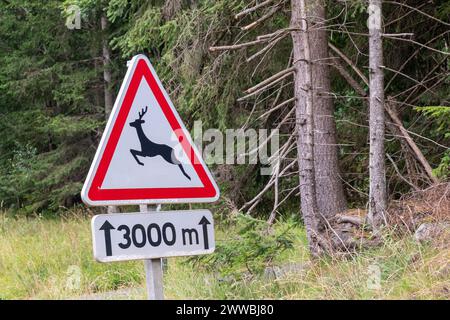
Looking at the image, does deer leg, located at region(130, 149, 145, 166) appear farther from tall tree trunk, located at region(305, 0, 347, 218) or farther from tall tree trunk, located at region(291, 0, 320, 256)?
tall tree trunk, located at region(305, 0, 347, 218)

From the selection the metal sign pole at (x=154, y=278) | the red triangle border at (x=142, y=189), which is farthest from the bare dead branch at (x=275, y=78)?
the metal sign pole at (x=154, y=278)

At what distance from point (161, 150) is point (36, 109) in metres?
17.3

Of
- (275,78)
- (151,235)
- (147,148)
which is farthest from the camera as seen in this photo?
(275,78)

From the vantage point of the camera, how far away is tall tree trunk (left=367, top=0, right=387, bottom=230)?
24.7ft

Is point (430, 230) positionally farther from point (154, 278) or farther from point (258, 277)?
point (154, 278)

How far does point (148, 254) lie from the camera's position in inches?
144

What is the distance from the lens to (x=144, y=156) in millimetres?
3779

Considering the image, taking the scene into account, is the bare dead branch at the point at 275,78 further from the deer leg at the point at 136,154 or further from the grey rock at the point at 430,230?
the deer leg at the point at 136,154

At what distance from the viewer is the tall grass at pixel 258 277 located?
5.24m

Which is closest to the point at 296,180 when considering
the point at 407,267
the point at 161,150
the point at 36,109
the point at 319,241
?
the point at 319,241

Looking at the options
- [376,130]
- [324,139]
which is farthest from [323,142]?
[376,130]

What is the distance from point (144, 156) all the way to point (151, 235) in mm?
436

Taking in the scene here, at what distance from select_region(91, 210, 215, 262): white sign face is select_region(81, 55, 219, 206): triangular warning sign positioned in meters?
0.10

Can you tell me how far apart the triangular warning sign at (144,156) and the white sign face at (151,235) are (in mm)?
105
